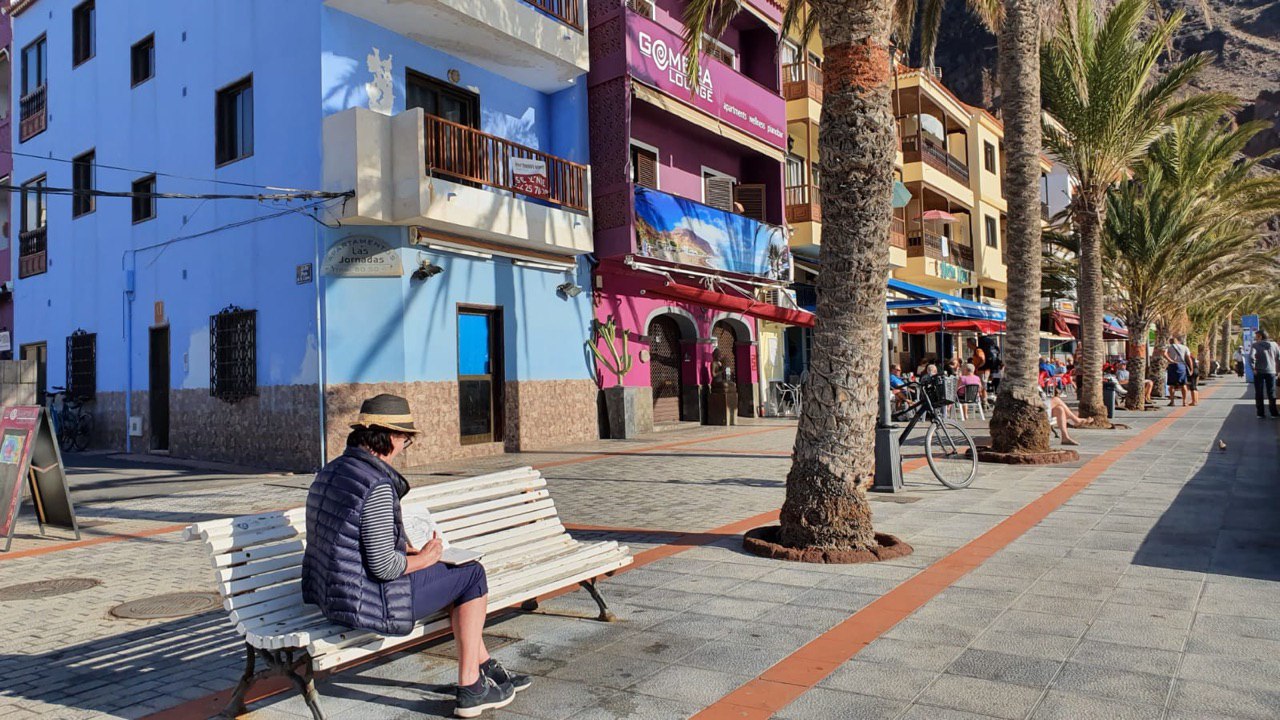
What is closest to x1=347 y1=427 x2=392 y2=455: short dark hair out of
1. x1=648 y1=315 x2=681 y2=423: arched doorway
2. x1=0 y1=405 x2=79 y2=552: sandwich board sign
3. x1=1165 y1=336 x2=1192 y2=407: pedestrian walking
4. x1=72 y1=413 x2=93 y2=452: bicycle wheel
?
x1=0 y1=405 x2=79 y2=552: sandwich board sign

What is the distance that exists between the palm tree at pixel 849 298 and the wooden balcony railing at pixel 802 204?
55.9ft

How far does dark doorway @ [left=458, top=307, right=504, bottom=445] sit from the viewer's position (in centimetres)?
1456

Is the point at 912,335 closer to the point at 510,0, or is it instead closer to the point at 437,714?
the point at 510,0

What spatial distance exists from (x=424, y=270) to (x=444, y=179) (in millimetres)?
1480

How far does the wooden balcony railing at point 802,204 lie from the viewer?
2331 cm

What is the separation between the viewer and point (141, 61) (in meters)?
16.5

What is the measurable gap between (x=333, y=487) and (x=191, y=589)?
3.26 m

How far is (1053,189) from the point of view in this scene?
155 ft

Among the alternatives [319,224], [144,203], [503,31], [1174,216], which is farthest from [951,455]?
[1174,216]

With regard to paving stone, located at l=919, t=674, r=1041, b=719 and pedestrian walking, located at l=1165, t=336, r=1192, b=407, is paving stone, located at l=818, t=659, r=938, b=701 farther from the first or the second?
pedestrian walking, located at l=1165, t=336, r=1192, b=407

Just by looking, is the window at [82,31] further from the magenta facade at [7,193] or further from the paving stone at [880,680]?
the paving stone at [880,680]

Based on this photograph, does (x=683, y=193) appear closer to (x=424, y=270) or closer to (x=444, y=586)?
(x=424, y=270)

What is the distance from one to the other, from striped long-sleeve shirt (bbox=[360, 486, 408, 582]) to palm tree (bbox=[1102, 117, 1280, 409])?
22.7 m

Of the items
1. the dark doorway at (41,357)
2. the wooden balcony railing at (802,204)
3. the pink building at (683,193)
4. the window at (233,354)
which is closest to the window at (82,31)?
the dark doorway at (41,357)
